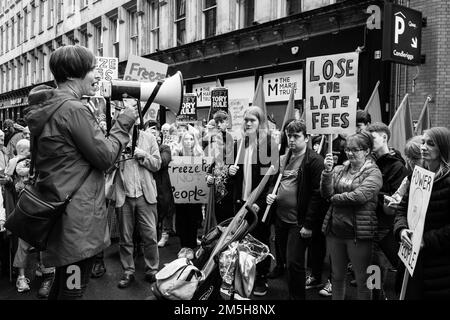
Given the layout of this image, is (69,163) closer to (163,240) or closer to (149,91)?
(149,91)

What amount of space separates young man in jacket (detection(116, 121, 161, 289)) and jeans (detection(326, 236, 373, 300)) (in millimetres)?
2217

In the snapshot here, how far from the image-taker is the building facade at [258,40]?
1058 centimetres

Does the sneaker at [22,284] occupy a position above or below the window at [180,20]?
below

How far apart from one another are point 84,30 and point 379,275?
2649 cm

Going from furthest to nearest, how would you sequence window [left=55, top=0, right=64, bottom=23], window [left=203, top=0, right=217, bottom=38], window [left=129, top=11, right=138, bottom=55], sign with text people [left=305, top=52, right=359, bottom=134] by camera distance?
window [left=55, top=0, right=64, bottom=23] → window [left=129, top=11, right=138, bottom=55] → window [left=203, top=0, right=217, bottom=38] → sign with text people [left=305, top=52, right=359, bottom=134]

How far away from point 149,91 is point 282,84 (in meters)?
11.0

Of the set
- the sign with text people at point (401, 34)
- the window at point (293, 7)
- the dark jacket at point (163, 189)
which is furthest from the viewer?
the window at point (293, 7)

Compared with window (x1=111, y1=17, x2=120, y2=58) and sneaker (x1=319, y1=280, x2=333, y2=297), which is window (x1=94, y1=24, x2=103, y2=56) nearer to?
window (x1=111, y1=17, x2=120, y2=58)

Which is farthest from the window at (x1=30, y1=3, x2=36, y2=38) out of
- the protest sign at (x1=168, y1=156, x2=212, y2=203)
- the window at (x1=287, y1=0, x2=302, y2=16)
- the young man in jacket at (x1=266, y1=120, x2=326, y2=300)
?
the young man in jacket at (x1=266, y1=120, x2=326, y2=300)

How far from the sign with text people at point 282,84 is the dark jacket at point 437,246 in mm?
10154

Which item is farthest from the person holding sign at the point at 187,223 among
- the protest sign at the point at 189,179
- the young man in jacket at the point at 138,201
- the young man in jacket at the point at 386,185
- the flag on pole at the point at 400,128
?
the flag on pole at the point at 400,128

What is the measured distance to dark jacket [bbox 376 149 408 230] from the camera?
177 inches

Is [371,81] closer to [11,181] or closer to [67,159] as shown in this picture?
[11,181]

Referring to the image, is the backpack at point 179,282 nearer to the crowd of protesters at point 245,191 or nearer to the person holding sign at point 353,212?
the crowd of protesters at point 245,191
